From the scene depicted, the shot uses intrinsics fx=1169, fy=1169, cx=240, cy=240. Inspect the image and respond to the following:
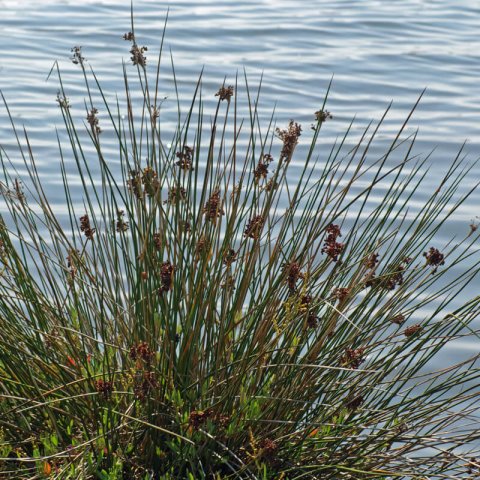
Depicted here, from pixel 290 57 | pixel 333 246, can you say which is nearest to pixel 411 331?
pixel 333 246

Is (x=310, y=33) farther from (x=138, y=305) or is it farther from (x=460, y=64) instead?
(x=138, y=305)

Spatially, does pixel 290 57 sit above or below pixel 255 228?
below

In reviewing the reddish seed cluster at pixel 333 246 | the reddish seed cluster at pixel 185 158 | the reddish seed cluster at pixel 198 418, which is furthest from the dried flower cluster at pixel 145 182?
the reddish seed cluster at pixel 198 418

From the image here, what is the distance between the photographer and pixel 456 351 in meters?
4.78

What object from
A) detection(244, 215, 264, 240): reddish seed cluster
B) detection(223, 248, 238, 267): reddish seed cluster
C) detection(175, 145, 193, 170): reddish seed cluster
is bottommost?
detection(223, 248, 238, 267): reddish seed cluster

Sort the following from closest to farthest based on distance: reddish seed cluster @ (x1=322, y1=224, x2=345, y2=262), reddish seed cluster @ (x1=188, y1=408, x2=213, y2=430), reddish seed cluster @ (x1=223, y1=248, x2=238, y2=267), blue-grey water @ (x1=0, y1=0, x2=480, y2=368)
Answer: reddish seed cluster @ (x1=188, y1=408, x2=213, y2=430) → reddish seed cluster @ (x1=322, y1=224, x2=345, y2=262) → reddish seed cluster @ (x1=223, y1=248, x2=238, y2=267) → blue-grey water @ (x1=0, y1=0, x2=480, y2=368)

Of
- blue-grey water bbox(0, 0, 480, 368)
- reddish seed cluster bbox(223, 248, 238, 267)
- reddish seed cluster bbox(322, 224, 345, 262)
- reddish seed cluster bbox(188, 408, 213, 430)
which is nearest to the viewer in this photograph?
reddish seed cluster bbox(188, 408, 213, 430)

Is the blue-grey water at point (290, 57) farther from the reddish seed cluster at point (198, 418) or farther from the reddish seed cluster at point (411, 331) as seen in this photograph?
the reddish seed cluster at point (198, 418)

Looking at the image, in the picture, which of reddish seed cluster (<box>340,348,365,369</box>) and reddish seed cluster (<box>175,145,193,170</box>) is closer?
reddish seed cluster (<box>340,348,365,369</box>)

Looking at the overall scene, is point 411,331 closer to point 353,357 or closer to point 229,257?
point 353,357

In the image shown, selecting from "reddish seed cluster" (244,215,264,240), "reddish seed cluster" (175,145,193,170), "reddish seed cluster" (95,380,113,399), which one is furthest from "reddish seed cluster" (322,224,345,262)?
"reddish seed cluster" (95,380,113,399)

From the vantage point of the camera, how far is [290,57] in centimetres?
952

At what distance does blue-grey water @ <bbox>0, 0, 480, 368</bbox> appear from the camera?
25.2 ft

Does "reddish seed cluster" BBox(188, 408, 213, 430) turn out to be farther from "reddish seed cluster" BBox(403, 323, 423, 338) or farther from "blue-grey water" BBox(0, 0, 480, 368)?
"blue-grey water" BBox(0, 0, 480, 368)
